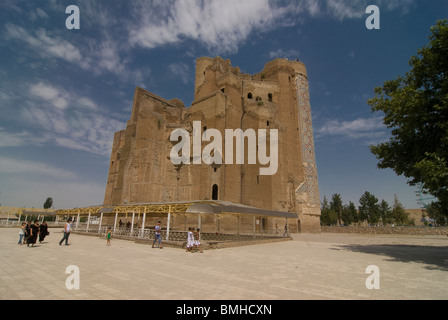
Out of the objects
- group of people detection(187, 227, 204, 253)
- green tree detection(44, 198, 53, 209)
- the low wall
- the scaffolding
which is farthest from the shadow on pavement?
green tree detection(44, 198, 53, 209)

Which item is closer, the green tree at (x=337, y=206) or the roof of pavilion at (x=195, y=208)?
the roof of pavilion at (x=195, y=208)

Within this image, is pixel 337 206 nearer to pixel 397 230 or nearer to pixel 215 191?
pixel 397 230

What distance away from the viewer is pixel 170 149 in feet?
102

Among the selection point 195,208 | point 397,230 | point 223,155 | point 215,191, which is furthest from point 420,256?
point 397,230

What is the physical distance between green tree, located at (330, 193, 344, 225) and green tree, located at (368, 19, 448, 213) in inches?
2294

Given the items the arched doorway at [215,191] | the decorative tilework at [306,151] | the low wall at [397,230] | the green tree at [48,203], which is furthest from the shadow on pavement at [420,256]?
the green tree at [48,203]

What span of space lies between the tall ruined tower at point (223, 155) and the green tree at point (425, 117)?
57.5 feet

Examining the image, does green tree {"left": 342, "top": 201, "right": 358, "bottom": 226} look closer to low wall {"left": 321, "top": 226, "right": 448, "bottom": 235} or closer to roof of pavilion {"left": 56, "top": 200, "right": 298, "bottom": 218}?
low wall {"left": 321, "top": 226, "right": 448, "bottom": 235}

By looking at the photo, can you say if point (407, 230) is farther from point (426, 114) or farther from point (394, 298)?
point (394, 298)

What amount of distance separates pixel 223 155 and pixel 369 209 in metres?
46.4

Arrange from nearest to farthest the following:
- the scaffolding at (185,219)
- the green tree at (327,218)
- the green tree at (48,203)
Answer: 1. the scaffolding at (185,219)
2. the green tree at (327,218)
3. the green tree at (48,203)

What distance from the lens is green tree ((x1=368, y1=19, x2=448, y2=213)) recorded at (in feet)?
29.4

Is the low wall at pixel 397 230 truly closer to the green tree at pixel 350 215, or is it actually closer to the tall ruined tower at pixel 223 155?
the tall ruined tower at pixel 223 155

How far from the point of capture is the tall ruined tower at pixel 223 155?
92.3ft
